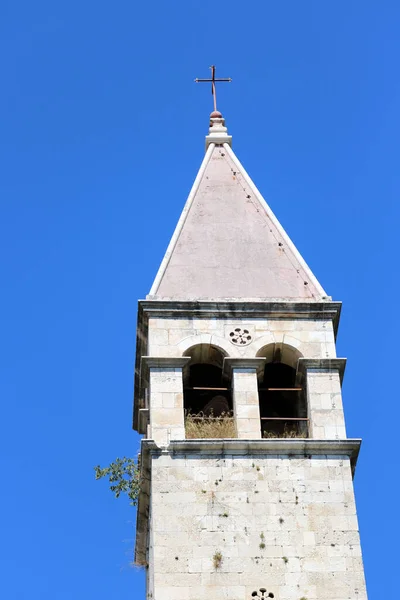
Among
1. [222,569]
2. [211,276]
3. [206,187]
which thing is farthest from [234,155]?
[222,569]

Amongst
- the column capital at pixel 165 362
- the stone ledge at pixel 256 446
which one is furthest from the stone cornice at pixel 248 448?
the column capital at pixel 165 362

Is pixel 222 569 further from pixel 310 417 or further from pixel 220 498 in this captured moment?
pixel 310 417

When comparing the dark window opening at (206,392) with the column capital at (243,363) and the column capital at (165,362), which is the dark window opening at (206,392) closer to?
the column capital at (243,363)

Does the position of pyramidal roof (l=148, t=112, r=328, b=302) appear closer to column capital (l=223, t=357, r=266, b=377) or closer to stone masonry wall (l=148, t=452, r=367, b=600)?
column capital (l=223, t=357, r=266, b=377)

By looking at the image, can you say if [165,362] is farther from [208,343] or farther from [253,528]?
[253,528]

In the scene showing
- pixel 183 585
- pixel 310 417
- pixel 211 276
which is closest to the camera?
pixel 183 585

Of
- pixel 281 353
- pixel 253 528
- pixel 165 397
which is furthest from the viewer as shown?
pixel 281 353

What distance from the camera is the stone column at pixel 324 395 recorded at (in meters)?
31.4

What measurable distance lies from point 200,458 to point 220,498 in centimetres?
90

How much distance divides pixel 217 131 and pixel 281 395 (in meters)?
7.42

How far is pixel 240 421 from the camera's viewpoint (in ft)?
103

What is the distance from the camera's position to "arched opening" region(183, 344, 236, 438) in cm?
3247

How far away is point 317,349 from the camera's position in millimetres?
32656

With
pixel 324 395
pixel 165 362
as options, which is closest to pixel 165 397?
A: pixel 165 362
